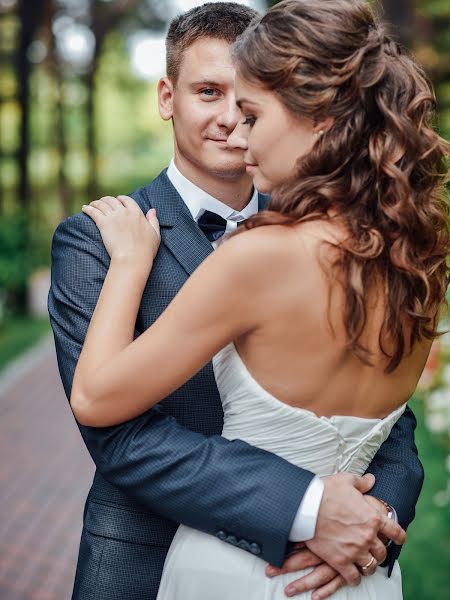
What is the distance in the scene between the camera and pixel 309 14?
198 cm

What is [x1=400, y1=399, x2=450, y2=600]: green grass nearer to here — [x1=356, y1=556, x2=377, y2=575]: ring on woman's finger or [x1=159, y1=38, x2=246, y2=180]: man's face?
[x1=356, y1=556, x2=377, y2=575]: ring on woman's finger

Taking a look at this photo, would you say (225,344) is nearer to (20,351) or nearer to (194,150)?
(194,150)

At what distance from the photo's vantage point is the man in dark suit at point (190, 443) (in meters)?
2.05

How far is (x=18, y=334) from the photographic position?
45.6 feet

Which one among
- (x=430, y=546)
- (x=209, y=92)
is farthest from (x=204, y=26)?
(x=430, y=546)

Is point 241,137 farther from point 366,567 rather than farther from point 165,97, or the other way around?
point 366,567

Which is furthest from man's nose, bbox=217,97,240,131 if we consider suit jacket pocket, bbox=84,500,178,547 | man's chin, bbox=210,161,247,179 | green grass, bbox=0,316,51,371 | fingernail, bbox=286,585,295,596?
green grass, bbox=0,316,51,371

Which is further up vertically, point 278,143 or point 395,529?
point 278,143

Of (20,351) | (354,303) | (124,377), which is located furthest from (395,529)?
(20,351)

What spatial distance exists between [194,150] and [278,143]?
802mm

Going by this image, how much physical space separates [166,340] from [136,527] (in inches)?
28.5

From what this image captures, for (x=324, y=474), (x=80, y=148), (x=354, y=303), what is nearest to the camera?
(x=354, y=303)

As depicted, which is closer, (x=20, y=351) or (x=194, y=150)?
(x=194, y=150)

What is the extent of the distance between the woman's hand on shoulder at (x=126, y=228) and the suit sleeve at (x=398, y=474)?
2.70 feet
